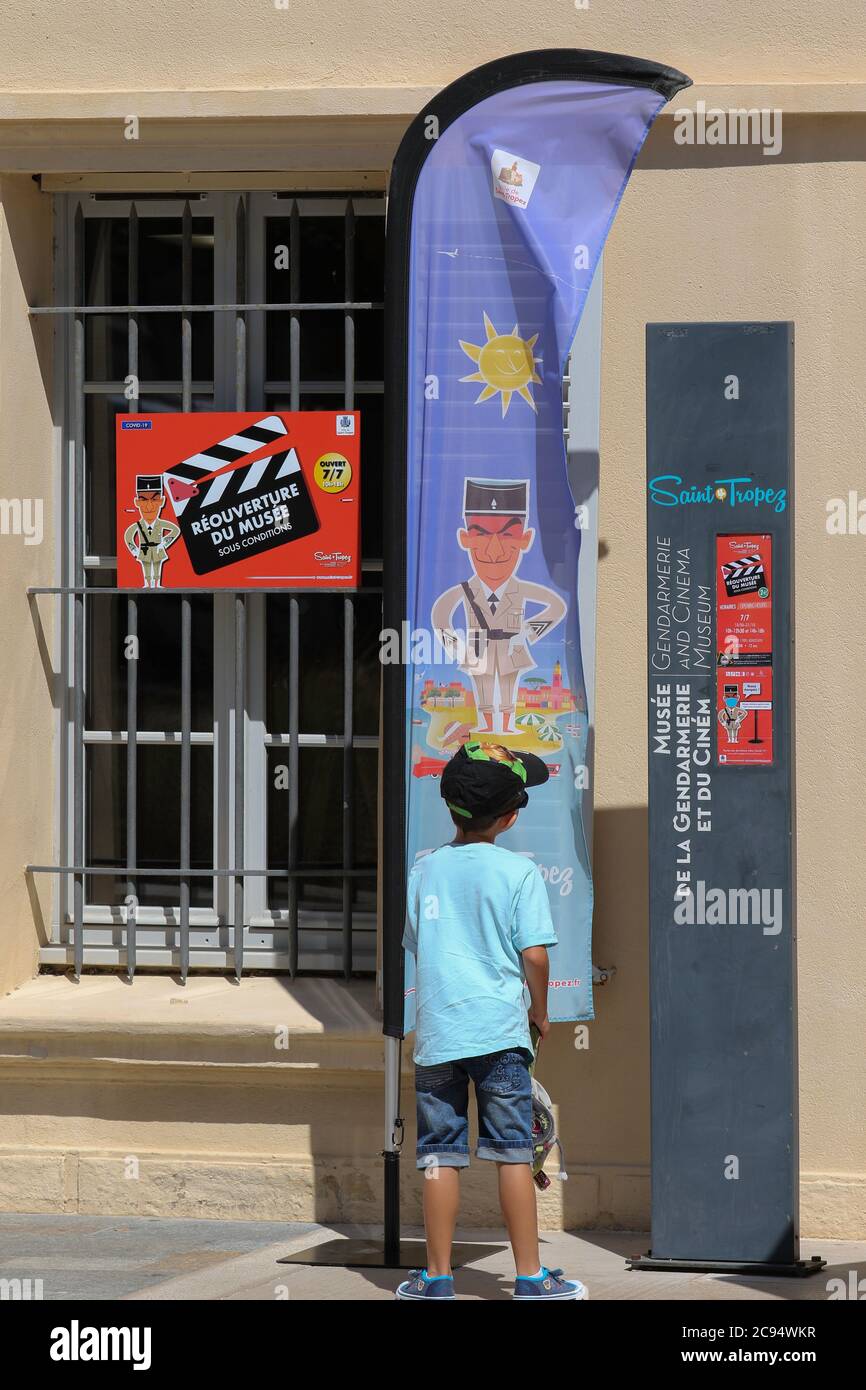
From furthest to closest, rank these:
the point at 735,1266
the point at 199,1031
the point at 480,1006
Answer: the point at 199,1031 < the point at 735,1266 < the point at 480,1006

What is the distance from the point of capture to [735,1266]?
5.42 meters

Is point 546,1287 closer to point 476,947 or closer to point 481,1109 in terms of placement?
point 481,1109

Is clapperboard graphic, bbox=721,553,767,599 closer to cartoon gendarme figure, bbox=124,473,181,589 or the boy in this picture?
the boy

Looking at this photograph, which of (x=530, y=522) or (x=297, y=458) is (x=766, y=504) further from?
(x=297, y=458)

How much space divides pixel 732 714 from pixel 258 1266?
2.39 m

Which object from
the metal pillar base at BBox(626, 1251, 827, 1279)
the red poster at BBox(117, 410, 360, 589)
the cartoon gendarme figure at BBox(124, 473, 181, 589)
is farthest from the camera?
the cartoon gendarme figure at BBox(124, 473, 181, 589)

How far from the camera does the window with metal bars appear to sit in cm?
663

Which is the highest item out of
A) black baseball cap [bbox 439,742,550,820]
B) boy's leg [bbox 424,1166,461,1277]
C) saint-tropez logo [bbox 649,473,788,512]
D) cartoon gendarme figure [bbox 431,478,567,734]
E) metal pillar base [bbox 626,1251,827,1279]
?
saint-tropez logo [bbox 649,473,788,512]

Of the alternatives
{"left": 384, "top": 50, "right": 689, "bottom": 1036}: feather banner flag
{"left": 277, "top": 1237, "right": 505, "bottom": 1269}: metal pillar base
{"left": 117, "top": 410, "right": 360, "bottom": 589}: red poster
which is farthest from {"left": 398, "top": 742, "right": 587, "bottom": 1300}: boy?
{"left": 117, "top": 410, "right": 360, "bottom": 589}: red poster

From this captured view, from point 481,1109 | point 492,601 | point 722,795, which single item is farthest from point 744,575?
point 481,1109

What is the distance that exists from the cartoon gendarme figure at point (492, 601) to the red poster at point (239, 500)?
2.41ft

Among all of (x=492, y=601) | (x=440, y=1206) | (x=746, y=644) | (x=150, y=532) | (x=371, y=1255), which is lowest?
(x=371, y=1255)

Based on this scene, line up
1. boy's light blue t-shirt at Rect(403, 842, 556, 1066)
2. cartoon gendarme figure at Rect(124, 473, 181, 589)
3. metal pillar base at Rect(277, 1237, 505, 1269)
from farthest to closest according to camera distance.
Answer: cartoon gendarme figure at Rect(124, 473, 181, 589) → metal pillar base at Rect(277, 1237, 505, 1269) → boy's light blue t-shirt at Rect(403, 842, 556, 1066)

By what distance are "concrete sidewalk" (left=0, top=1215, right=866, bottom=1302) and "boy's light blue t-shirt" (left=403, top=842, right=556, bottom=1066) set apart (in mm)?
937
